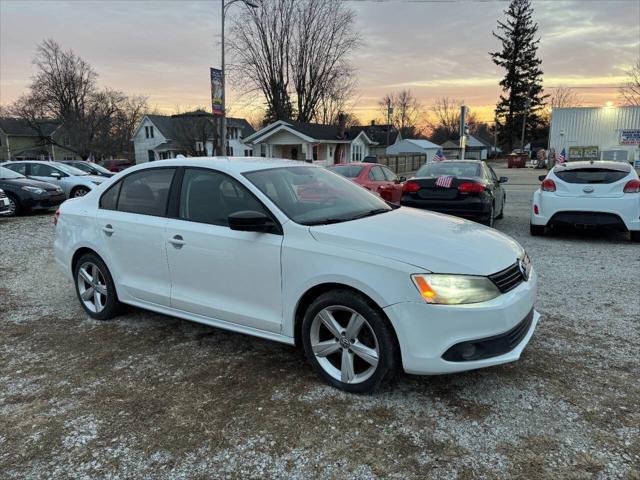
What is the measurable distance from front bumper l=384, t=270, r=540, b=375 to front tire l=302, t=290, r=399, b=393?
10cm

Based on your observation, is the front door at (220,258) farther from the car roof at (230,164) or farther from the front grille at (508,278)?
the front grille at (508,278)

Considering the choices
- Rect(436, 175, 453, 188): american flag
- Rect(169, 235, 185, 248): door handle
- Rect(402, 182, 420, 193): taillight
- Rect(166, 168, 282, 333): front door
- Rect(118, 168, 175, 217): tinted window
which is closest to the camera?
Rect(166, 168, 282, 333): front door

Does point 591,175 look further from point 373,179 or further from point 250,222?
point 250,222

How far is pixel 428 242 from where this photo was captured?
10.0 feet

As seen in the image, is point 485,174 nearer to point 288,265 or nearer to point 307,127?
point 288,265

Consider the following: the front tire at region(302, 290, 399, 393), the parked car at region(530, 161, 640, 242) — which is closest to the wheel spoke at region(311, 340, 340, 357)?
the front tire at region(302, 290, 399, 393)

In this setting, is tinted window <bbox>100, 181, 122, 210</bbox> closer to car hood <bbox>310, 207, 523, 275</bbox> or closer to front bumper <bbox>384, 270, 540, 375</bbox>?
car hood <bbox>310, 207, 523, 275</bbox>

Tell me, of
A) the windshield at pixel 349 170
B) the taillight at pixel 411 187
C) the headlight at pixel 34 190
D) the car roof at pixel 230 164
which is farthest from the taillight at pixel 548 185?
the headlight at pixel 34 190

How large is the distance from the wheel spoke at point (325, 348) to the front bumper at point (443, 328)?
18.8 inches

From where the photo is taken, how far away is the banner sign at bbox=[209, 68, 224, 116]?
18.0 meters

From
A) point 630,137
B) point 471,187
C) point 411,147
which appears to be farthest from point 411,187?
point 411,147

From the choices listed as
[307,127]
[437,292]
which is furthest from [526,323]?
[307,127]

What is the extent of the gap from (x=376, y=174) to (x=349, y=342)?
885 centimetres

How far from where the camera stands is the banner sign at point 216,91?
17953 millimetres
